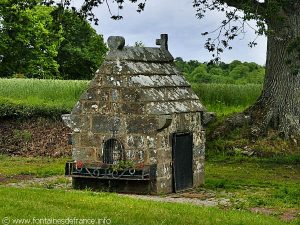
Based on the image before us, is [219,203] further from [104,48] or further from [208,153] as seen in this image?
[104,48]

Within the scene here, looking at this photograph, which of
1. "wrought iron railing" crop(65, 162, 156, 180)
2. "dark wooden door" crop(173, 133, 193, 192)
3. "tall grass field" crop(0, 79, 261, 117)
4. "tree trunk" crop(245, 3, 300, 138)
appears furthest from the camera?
"tall grass field" crop(0, 79, 261, 117)

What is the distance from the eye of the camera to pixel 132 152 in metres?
15.9

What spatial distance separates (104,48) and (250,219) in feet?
214

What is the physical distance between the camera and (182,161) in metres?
16.8

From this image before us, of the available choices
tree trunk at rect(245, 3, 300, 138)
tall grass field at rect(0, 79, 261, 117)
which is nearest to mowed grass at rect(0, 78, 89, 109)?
tall grass field at rect(0, 79, 261, 117)

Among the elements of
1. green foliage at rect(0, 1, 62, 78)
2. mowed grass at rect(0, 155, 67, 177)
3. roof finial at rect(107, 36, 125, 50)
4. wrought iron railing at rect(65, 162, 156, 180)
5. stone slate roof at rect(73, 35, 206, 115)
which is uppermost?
green foliage at rect(0, 1, 62, 78)

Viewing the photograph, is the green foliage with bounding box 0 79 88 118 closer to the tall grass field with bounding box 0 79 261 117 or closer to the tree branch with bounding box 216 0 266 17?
the tall grass field with bounding box 0 79 261 117

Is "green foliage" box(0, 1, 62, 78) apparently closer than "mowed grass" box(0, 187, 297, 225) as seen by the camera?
No

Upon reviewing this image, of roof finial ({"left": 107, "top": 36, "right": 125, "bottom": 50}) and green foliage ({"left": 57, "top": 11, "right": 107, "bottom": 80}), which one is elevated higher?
green foliage ({"left": 57, "top": 11, "right": 107, "bottom": 80})

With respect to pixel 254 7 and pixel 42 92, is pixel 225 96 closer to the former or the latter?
pixel 42 92

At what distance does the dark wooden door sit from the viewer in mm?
16453

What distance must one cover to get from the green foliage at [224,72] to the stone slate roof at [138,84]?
28.0 metres

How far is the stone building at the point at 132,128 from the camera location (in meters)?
15.7

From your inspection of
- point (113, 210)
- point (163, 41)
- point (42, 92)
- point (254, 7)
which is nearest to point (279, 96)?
point (254, 7)
